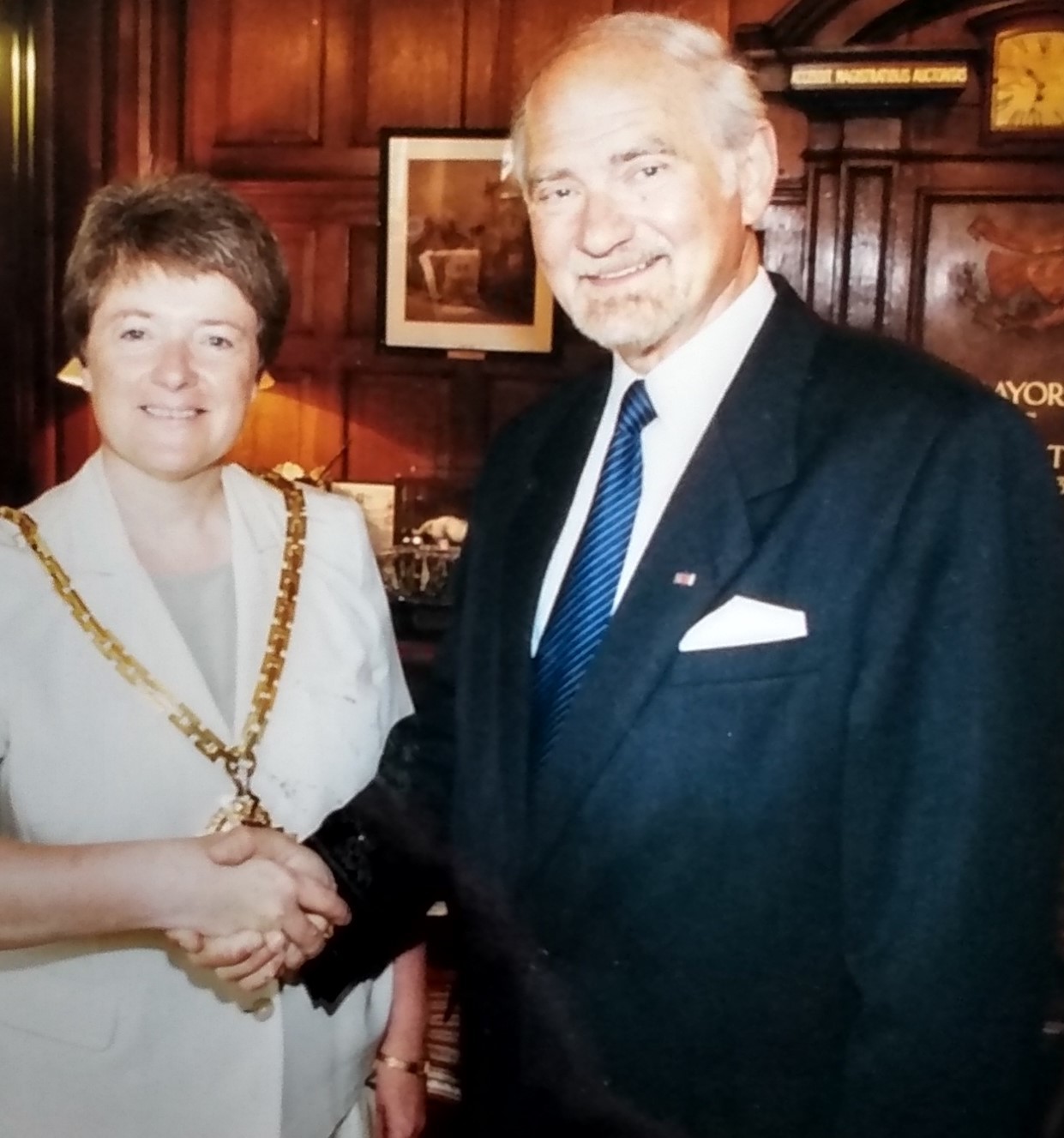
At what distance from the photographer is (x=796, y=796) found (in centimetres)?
109

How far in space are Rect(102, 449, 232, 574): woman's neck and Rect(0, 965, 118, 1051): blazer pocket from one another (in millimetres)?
470

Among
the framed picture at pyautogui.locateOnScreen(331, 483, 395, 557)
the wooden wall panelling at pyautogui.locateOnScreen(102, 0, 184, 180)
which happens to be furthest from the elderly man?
the wooden wall panelling at pyautogui.locateOnScreen(102, 0, 184, 180)

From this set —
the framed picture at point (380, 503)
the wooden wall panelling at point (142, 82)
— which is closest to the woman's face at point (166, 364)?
the framed picture at point (380, 503)

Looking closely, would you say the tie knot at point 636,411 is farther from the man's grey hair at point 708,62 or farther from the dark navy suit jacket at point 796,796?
the man's grey hair at point 708,62

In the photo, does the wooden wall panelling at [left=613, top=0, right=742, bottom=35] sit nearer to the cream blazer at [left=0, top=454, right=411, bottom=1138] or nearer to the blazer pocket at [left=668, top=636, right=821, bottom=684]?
the cream blazer at [left=0, top=454, right=411, bottom=1138]

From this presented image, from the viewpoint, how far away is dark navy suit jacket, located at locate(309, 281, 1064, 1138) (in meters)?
1.00

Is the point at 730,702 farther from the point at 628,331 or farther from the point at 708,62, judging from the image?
the point at 708,62

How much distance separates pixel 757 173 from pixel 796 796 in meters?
0.65

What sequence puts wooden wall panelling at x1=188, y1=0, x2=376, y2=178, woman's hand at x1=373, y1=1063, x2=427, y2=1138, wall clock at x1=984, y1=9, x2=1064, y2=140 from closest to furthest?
woman's hand at x1=373, y1=1063, x2=427, y2=1138
wall clock at x1=984, y1=9, x2=1064, y2=140
wooden wall panelling at x1=188, y1=0, x2=376, y2=178

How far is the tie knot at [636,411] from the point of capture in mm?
1293

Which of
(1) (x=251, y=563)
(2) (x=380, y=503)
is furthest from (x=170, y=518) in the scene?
(2) (x=380, y=503)

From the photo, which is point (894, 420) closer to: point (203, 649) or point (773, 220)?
point (203, 649)

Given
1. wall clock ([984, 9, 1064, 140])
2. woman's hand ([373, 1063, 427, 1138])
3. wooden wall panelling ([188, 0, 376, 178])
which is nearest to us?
woman's hand ([373, 1063, 427, 1138])

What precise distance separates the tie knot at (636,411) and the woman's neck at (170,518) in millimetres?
533
